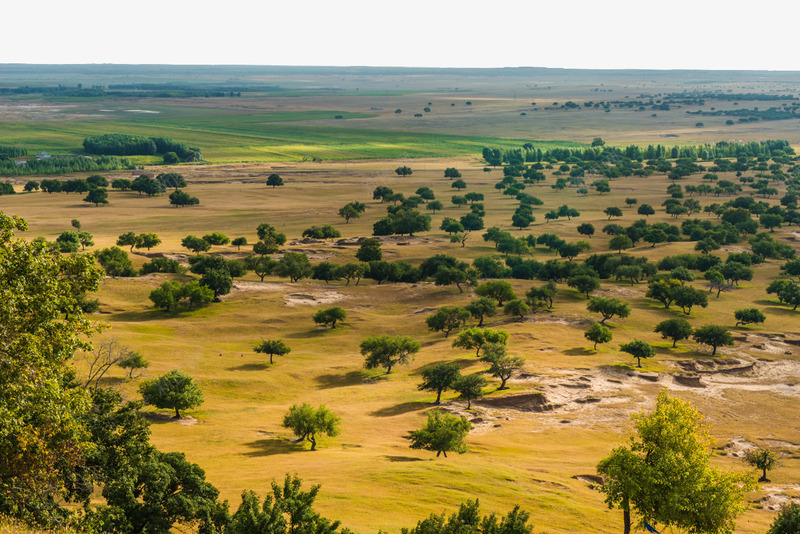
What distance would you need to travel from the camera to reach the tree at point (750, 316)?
110m

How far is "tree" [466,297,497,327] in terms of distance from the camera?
109438mm

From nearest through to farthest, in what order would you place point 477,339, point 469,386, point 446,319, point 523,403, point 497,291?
point 469,386
point 523,403
point 477,339
point 446,319
point 497,291

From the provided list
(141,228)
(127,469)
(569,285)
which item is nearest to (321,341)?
(569,285)

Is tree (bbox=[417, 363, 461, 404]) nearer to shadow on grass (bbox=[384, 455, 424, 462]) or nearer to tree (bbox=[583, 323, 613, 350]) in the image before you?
shadow on grass (bbox=[384, 455, 424, 462])

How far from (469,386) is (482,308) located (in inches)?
1376

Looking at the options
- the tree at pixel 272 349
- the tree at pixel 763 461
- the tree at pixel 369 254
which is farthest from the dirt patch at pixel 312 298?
the tree at pixel 763 461

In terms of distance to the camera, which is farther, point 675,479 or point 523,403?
point 523,403

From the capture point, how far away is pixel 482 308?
109 meters

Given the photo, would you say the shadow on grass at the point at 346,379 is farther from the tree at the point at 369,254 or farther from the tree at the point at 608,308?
the tree at the point at 369,254

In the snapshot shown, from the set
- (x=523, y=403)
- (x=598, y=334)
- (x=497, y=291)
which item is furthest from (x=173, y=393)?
(x=497, y=291)

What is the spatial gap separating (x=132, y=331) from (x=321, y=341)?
24958 mm

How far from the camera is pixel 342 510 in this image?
43.8 metres

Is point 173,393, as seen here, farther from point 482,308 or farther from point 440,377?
point 482,308

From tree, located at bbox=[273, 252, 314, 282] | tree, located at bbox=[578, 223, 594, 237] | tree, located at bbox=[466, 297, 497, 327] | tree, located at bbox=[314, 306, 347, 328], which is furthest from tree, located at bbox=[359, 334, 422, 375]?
tree, located at bbox=[578, 223, 594, 237]
